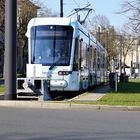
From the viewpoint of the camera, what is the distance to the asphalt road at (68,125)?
Answer: 12.1 m

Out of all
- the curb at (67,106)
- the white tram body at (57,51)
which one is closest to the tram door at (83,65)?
the white tram body at (57,51)

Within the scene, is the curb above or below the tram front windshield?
below

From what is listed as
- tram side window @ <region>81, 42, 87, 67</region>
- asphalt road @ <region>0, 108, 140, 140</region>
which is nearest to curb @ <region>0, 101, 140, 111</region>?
asphalt road @ <region>0, 108, 140, 140</region>

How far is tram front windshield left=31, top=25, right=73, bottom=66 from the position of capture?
25.8 metres

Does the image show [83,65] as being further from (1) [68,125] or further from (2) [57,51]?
(1) [68,125]

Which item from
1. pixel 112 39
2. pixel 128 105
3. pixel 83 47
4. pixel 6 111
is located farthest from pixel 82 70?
pixel 112 39

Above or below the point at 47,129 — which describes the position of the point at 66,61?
above

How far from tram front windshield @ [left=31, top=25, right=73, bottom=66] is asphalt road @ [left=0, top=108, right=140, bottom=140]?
680cm

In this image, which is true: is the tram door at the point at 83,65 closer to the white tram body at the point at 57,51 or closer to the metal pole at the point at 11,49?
the white tram body at the point at 57,51

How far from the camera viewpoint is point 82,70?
2788 cm

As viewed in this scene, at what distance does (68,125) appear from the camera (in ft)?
47.4

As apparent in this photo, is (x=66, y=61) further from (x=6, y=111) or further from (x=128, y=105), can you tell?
(x=6, y=111)

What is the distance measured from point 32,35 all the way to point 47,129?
1346 centimetres

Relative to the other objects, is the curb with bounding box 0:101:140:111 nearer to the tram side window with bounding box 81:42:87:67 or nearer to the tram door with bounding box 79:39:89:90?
the tram door with bounding box 79:39:89:90
